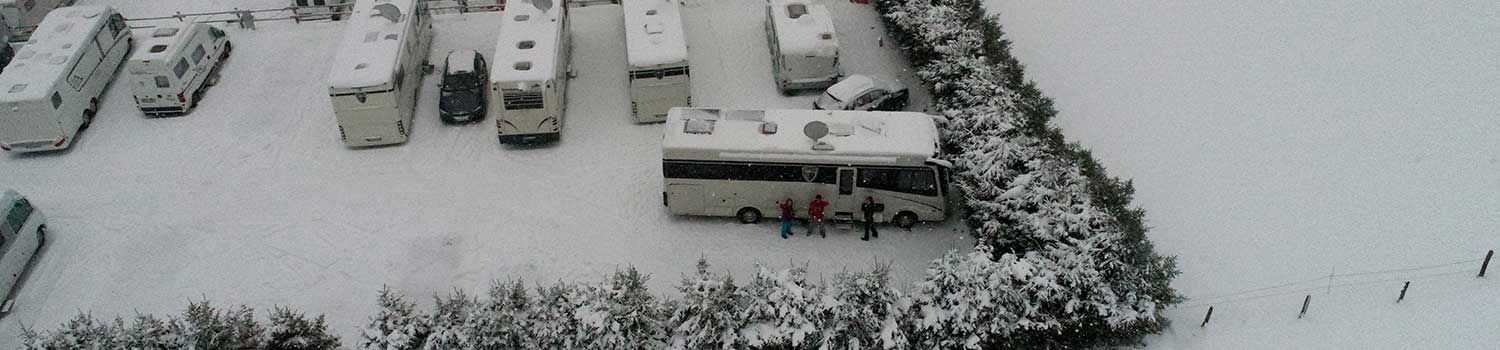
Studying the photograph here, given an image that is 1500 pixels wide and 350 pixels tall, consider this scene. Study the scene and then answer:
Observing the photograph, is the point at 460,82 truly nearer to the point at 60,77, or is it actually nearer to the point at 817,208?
the point at 60,77

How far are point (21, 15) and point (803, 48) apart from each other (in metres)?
21.2

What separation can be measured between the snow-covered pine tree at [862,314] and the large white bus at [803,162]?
337 centimetres

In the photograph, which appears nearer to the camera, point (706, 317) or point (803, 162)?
point (706, 317)

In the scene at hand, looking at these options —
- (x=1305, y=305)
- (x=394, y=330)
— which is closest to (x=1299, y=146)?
(x=1305, y=305)

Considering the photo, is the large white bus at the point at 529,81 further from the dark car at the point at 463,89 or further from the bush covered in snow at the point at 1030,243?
the bush covered in snow at the point at 1030,243

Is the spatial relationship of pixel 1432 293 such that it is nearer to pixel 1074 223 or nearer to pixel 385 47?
pixel 1074 223

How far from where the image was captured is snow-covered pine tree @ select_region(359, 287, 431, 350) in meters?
13.3

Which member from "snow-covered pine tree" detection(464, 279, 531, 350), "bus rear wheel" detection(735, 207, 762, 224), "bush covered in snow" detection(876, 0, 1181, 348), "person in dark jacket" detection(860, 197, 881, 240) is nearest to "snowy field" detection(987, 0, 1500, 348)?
"bush covered in snow" detection(876, 0, 1181, 348)

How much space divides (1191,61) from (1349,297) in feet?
29.2

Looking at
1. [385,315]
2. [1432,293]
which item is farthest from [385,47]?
[1432,293]

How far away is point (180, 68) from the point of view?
22.3m

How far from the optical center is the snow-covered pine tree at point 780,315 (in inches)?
531

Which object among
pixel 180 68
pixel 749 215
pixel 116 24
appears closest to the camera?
pixel 749 215

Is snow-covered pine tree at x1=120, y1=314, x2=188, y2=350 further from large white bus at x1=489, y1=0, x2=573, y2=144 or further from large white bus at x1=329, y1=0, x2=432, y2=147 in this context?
large white bus at x1=489, y1=0, x2=573, y2=144
